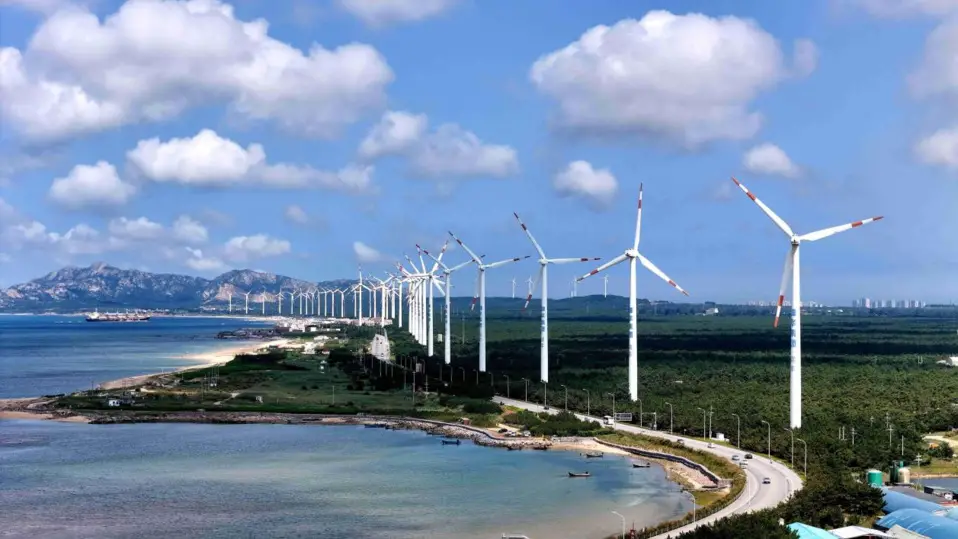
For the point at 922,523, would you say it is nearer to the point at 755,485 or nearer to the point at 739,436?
the point at 755,485

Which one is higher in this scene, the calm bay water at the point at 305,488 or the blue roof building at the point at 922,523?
the blue roof building at the point at 922,523

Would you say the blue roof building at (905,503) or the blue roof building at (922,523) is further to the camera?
the blue roof building at (905,503)

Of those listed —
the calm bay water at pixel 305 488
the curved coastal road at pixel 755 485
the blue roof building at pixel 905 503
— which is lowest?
the calm bay water at pixel 305 488

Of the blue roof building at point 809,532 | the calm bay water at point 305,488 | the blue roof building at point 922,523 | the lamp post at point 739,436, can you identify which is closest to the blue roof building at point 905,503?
the blue roof building at point 922,523

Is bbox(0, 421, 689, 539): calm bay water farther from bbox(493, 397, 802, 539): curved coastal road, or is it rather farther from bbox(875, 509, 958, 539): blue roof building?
bbox(875, 509, 958, 539): blue roof building

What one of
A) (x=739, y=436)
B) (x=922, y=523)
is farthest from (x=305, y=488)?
(x=922, y=523)

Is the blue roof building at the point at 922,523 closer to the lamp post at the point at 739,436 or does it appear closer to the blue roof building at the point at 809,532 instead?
the blue roof building at the point at 809,532

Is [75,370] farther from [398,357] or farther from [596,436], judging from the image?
[596,436]
